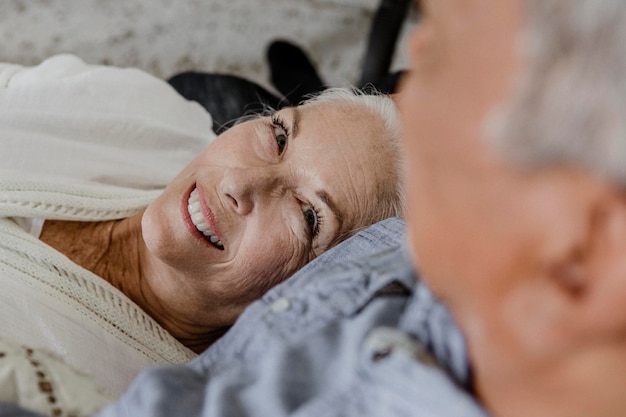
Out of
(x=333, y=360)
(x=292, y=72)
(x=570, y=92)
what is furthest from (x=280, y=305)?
(x=292, y=72)

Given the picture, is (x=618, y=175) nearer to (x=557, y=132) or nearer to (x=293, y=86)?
(x=557, y=132)

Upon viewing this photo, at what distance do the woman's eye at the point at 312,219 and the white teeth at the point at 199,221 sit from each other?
0.50 feet

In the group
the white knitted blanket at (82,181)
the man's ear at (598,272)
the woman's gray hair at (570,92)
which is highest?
the woman's gray hair at (570,92)

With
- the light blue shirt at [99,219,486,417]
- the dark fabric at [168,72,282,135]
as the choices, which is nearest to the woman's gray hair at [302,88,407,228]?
the light blue shirt at [99,219,486,417]

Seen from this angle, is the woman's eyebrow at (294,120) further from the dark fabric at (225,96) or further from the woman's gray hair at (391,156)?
the dark fabric at (225,96)

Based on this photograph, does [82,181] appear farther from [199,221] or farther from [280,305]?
[280,305]

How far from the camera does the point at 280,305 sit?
2.46 feet

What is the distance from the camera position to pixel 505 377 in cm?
48

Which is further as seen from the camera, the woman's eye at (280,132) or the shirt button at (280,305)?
the woman's eye at (280,132)

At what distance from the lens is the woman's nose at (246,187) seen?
106 centimetres

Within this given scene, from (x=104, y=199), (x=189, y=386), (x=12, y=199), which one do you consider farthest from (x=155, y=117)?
(x=189, y=386)

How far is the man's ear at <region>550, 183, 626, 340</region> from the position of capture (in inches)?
14.8

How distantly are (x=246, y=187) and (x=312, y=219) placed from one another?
134 mm

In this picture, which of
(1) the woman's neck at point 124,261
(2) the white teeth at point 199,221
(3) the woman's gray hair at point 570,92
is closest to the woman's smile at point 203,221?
(2) the white teeth at point 199,221
